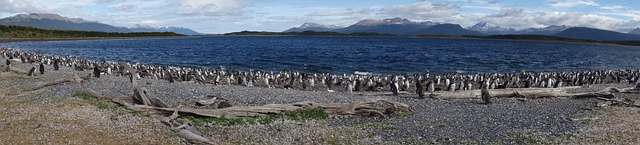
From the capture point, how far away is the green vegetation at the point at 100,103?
14.9 m

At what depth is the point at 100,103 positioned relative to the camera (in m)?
15.5

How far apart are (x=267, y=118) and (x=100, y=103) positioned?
17.4 feet

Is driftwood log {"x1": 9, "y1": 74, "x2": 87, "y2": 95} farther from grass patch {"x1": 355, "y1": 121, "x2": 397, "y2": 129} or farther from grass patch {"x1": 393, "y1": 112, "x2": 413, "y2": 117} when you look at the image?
grass patch {"x1": 393, "y1": 112, "x2": 413, "y2": 117}

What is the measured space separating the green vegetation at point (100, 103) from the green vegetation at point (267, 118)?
97.2 inches

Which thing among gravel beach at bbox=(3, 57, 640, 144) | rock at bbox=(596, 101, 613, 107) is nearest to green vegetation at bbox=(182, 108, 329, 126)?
gravel beach at bbox=(3, 57, 640, 144)

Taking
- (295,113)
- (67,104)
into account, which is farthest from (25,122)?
(295,113)

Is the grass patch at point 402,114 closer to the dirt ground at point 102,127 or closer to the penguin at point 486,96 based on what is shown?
the dirt ground at point 102,127

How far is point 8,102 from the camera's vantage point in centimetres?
1606

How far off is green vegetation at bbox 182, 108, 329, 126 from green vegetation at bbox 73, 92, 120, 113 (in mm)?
2470

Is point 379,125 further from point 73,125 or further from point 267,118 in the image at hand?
point 73,125

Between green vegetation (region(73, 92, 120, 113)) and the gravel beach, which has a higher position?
green vegetation (region(73, 92, 120, 113))

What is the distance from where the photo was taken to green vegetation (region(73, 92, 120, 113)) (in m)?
14.9

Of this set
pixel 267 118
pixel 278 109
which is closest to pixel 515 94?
pixel 278 109

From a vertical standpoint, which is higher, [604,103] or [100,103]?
[100,103]
